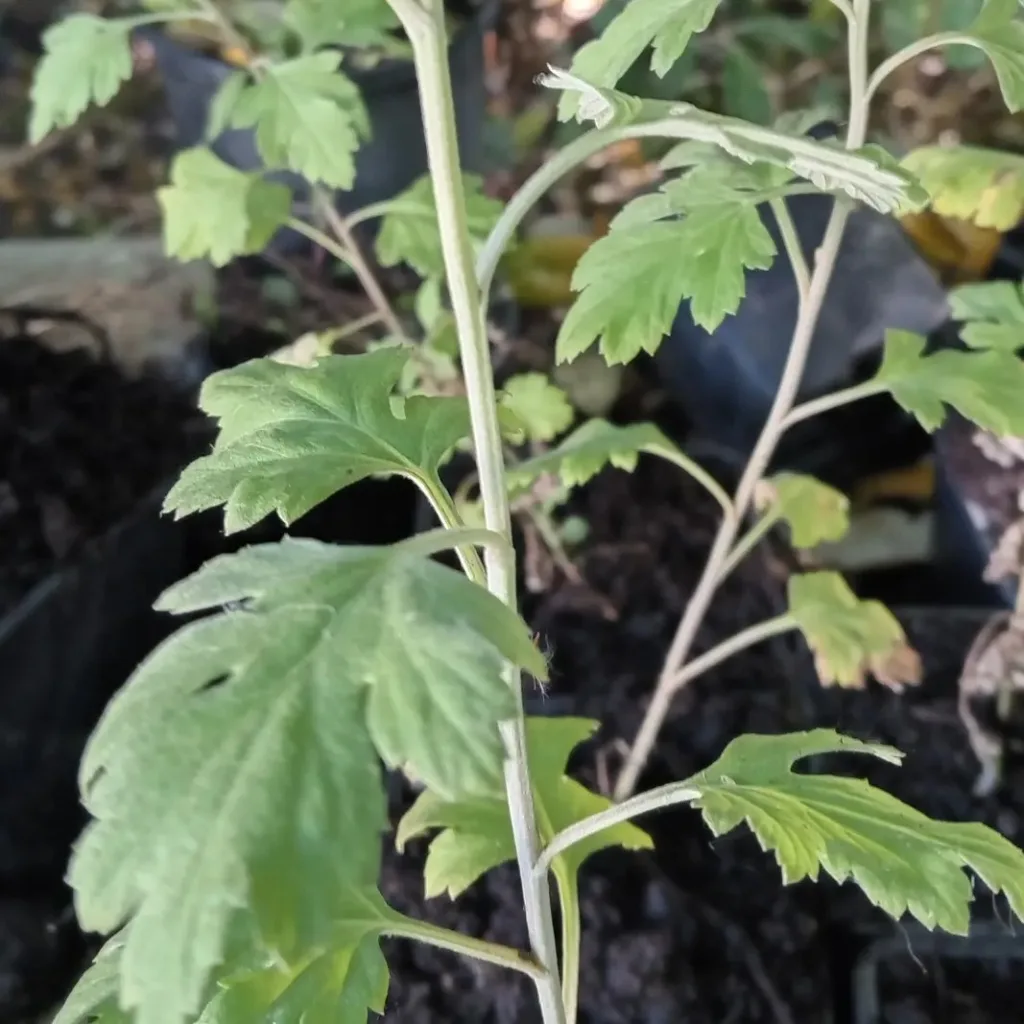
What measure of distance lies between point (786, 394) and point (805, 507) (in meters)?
0.14

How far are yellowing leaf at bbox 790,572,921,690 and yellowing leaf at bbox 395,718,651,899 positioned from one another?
0.21 meters

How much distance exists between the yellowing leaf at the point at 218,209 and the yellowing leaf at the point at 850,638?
19.5 inches

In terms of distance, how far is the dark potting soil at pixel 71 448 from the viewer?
40.0 inches

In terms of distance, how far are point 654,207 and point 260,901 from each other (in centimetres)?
43

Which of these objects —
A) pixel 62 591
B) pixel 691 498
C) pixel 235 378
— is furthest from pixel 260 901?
pixel 691 498

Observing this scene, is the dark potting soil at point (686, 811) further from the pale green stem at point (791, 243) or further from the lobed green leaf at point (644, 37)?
the lobed green leaf at point (644, 37)

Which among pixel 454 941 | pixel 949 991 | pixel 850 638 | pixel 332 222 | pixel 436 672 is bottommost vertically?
pixel 949 991

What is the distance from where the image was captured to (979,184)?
761 millimetres

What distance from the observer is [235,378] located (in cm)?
52

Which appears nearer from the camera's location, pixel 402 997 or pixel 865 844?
pixel 865 844

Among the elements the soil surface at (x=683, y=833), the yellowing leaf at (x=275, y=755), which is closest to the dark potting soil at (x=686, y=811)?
the soil surface at (x=683, y=833)

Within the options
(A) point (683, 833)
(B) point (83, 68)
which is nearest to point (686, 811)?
(A) point (683, 833)

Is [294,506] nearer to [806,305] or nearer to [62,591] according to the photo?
[806,305]

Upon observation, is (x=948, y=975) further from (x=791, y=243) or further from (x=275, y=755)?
(x=275, y=755)
